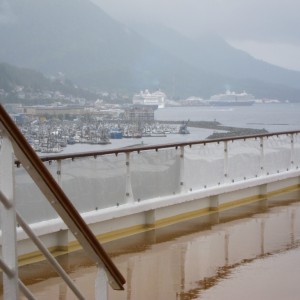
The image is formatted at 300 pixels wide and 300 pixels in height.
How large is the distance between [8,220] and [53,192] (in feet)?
0.58

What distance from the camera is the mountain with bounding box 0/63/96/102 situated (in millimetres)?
17953

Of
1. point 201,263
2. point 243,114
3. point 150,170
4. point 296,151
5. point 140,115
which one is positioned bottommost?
point 201,263

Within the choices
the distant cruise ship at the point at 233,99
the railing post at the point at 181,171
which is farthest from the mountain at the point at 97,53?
the railing post at the point at 181,171

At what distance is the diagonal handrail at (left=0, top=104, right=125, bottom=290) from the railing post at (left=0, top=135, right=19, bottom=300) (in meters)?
A: 0.03

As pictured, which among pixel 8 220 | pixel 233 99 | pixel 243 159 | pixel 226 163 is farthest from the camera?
pixel 233 99

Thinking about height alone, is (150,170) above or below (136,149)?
below

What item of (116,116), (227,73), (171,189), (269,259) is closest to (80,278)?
(269,259)

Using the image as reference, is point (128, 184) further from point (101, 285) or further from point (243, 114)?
point (243, 114)

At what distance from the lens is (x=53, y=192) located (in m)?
2.60

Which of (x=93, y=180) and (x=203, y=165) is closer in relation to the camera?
(x=93, y=180)

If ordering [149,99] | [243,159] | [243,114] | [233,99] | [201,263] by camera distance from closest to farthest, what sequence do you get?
[201,263] < [243,159] < [149,99] < [233,99] < [243,114]

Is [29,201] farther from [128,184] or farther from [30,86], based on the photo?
[30,86]

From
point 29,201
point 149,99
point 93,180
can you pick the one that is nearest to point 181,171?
point 93,180

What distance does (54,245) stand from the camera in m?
7.87
